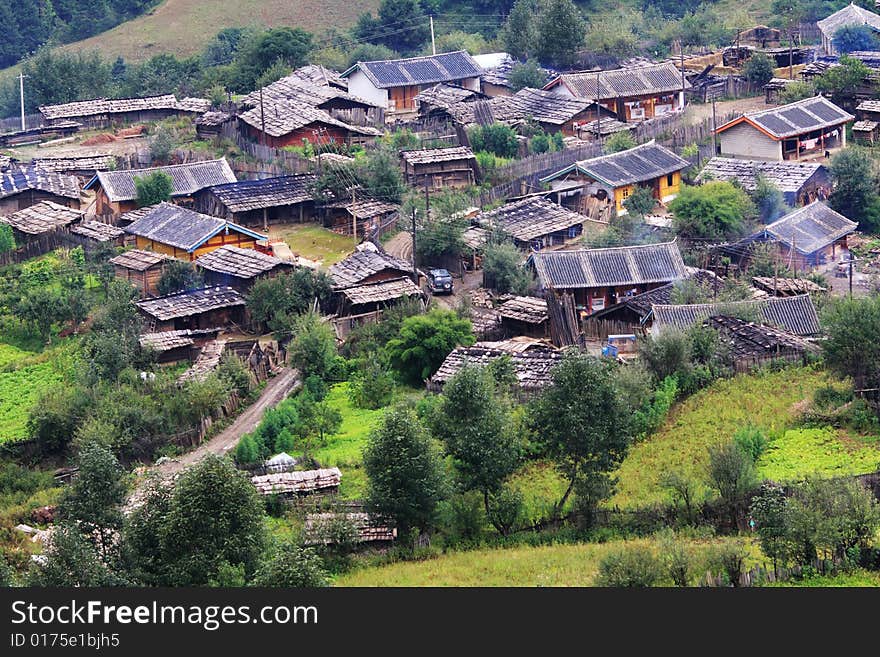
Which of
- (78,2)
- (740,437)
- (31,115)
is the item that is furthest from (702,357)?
(78,2)

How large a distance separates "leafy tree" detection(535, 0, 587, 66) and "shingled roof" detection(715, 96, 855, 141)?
572 inches

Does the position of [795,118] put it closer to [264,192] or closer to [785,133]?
[785,133]

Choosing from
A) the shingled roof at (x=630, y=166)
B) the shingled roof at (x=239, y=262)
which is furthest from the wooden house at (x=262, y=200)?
the shingled roof at (x=630, y=166)

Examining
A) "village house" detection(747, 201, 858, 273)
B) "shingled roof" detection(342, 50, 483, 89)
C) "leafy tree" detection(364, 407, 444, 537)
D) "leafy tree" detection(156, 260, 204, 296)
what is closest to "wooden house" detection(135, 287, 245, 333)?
"leafy tree" detection(156, 260, 204, 296)

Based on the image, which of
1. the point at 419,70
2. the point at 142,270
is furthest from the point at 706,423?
the point at 419,70

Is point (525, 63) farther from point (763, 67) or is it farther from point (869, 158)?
point (869, 158)

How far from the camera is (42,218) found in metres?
51.3

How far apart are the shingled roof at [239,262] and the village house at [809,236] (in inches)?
617

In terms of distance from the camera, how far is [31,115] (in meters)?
70.5

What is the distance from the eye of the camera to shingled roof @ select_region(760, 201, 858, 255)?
46781mm

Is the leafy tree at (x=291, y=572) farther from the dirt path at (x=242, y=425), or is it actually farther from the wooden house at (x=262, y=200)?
the wooden house at (x=262, y=200)

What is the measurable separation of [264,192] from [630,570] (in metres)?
31.2

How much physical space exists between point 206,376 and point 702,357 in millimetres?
12918

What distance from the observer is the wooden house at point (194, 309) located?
1663 inches
